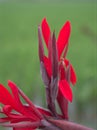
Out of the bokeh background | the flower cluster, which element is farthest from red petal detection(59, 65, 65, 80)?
the bokeh background

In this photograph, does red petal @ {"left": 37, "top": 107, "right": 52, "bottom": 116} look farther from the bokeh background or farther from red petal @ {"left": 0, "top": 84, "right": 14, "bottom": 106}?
the bokeh background

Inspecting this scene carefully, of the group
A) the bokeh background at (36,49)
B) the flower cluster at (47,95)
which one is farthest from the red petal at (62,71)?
the bokeh background at (36,49)

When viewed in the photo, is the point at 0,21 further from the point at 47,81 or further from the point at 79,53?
the point at 47,81

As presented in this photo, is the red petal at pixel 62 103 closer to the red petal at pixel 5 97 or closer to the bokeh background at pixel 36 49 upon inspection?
the red petal at pixel 5 97

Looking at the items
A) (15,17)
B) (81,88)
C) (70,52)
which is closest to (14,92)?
(81,88)

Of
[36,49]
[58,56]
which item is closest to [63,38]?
[58,56]

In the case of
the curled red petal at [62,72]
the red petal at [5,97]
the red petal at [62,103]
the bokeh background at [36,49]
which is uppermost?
the curled red petal at [62,72]
